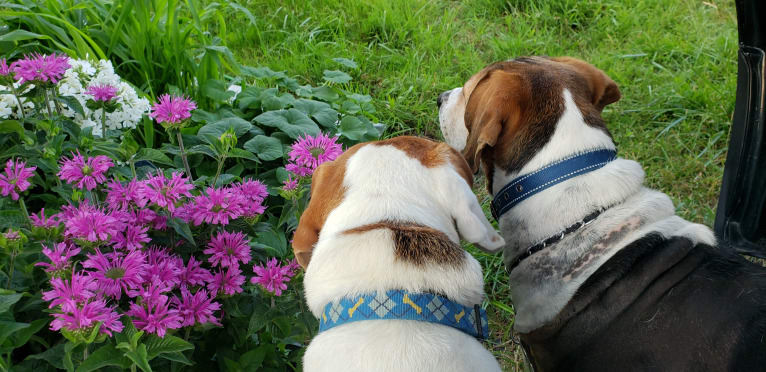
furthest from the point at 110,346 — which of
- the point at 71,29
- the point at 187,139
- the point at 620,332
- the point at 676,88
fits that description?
the point at 676,88

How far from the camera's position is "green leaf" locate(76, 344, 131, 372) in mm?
1778

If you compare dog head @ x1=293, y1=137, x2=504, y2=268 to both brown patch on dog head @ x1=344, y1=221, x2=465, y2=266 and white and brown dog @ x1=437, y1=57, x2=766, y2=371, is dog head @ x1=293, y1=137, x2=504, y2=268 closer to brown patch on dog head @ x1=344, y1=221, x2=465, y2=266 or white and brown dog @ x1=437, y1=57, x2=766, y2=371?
brown patch on dog head @ x1=344, y1=221, x2=465, y2=266

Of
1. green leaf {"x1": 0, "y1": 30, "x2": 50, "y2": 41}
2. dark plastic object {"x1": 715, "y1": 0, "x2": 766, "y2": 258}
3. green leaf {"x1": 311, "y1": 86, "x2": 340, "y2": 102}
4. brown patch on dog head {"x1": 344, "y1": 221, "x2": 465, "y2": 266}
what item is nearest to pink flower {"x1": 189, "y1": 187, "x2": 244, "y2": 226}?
brown patch on dog head {"x1": 344, "y1": 221, "x2": 465, "y2": 266}

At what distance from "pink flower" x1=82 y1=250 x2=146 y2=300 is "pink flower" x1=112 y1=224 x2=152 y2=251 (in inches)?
2.2

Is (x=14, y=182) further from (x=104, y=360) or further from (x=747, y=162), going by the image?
(x=747, y=162)

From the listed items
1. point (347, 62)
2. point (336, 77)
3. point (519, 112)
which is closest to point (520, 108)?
point (519, 112)

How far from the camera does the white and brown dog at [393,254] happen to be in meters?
1.97

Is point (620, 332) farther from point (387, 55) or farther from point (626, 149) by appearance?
point (387, 55)

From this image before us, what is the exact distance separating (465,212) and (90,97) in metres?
1.64

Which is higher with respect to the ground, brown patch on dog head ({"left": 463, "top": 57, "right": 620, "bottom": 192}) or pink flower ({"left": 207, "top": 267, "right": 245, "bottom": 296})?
brown patch on dog head ({"left": 463, "top": 57, "right": 620, "bottom": 192})

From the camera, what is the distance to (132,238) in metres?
2.05

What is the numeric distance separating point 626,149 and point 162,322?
11.8 feet

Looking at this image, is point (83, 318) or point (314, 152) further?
point (314, 152)

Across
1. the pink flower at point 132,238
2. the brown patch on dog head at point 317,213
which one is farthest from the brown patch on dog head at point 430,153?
the pink flower at point 132,238
